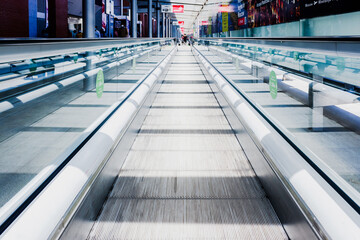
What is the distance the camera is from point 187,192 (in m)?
2.12

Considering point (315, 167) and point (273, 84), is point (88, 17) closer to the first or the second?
point (273, 84)

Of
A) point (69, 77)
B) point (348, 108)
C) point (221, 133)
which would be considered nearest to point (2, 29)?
point (69, 77)

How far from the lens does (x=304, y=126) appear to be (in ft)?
7.18

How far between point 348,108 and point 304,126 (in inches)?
14.3

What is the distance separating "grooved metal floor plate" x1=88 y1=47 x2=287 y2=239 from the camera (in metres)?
1.71

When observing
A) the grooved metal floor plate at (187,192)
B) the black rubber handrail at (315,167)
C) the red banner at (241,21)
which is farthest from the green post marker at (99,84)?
the red banner at (241,21)

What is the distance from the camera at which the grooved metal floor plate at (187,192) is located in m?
1.71

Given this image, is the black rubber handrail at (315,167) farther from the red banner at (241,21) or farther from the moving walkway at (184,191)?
the red banner at (241,21)

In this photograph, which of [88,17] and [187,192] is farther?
[88,17]

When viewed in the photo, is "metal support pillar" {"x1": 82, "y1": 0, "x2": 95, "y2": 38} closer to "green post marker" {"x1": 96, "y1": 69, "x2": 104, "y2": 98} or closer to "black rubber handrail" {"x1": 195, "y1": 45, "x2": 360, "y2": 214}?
"green post marker" {"x1": 96, "y1": 69, "x2": 104, "y2": 98}

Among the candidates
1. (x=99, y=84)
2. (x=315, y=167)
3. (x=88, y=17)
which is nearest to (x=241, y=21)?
(x=88, y=17)

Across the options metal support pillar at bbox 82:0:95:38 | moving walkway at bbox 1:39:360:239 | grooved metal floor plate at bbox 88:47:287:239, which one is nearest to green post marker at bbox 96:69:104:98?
moving walkway at bbox 1:39:360:239

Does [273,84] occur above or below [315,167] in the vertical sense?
above

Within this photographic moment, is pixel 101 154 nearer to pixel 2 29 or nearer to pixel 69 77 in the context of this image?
pixel 69 77
